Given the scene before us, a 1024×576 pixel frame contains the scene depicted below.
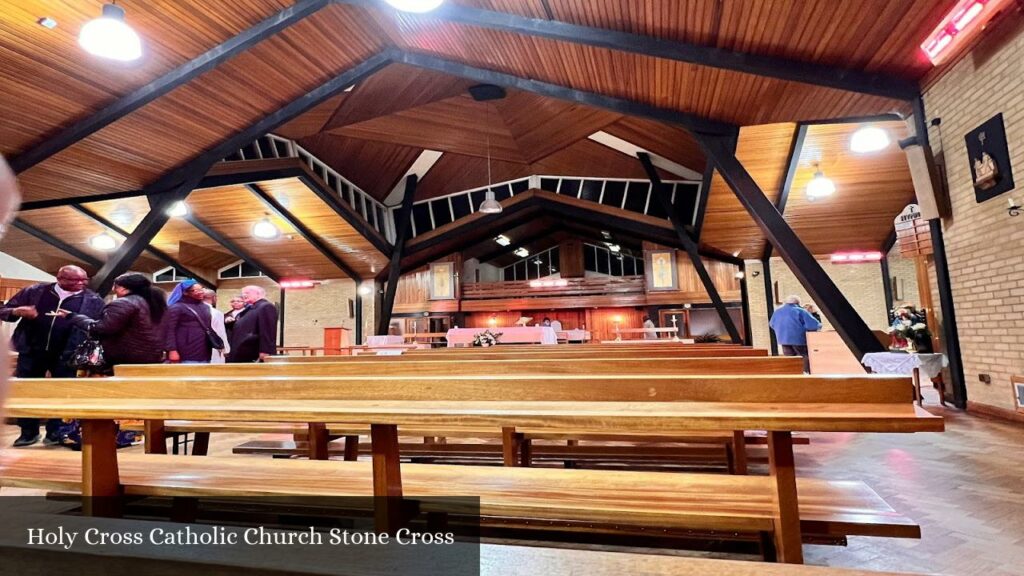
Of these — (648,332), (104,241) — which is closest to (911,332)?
(648,332)

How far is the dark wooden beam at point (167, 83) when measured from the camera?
5113 millimetres

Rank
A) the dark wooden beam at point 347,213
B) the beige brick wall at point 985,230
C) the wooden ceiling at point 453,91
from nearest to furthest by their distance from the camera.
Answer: the beige brick wall at point 985,230
the wooden ceiling at point 453,91
the dark wooden beam at point 347,213

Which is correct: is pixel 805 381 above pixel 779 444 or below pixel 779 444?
above

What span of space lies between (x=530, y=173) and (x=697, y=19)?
30.8 ft

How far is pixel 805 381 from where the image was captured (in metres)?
1.32

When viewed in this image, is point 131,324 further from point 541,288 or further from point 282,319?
point 541,288

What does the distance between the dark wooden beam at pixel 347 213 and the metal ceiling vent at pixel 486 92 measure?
3.91m

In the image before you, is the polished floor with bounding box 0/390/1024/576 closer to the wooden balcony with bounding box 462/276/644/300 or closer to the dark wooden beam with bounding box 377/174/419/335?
the dark wooden beam with bounding box 377/174/419/335

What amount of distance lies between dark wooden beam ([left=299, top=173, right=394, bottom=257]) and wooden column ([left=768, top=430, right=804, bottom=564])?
10.1 m

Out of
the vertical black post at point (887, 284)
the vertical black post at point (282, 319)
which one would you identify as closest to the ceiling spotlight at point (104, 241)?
the vertical black post at point (282, 319)

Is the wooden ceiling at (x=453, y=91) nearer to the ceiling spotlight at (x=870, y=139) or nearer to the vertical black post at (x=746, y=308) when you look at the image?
the ceiling spotlight at (x=870, y=139)

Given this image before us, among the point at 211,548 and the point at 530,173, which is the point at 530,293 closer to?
the point at 530,173

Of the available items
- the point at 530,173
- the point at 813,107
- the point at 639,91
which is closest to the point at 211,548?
the point at 639,91

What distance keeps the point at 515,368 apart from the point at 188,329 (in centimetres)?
354
